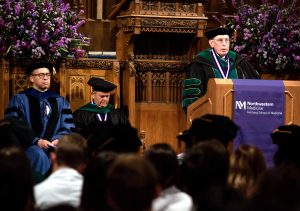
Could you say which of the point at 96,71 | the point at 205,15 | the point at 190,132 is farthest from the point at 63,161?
the point at 205,15

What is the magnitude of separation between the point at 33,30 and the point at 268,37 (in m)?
3.08

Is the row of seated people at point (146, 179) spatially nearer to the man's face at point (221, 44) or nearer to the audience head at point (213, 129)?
the audience head at point (213, 129)

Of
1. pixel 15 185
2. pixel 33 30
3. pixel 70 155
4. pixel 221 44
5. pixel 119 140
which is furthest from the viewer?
pixel 33 30

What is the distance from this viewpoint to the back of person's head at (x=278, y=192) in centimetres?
305

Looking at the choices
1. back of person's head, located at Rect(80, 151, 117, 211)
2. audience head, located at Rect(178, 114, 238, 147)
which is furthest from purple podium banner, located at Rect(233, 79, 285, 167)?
back of person's head, located at Rect(80, 151, 117, 211)

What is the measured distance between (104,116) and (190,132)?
341cm

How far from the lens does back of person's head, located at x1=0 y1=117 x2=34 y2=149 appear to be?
566cm

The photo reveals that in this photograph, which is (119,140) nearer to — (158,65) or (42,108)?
(42,108)

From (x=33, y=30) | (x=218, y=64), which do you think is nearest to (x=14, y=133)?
(x=33, y=30)

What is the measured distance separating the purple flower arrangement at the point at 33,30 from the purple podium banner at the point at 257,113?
2.94 metres

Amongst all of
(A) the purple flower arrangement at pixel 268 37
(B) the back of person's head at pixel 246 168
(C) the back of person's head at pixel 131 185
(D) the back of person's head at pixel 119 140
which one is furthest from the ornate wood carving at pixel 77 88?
(C) the back of person's head at pixel 131 185

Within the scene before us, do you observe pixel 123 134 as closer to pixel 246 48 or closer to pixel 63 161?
pixel 63 161

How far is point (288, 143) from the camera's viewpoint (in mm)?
6312

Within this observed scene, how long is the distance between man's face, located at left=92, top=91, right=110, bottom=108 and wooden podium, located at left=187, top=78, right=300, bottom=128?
2089mm
